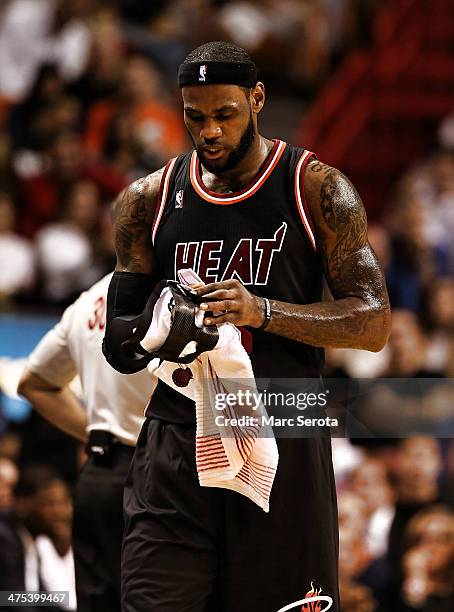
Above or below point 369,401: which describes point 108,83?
above

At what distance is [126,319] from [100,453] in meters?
1.17

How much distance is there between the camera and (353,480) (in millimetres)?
5559

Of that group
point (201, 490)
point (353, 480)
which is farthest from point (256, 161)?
point (353, 480)

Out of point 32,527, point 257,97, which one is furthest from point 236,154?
point 32,527

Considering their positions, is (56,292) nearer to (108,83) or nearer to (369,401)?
(108,83)

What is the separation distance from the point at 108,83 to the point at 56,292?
232 centimetres

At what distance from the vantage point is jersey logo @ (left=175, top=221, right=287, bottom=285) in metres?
3.66

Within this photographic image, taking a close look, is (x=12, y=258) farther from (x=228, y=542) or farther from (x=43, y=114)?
(x=228, y=542)

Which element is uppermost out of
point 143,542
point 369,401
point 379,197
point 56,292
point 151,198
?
point 379,197

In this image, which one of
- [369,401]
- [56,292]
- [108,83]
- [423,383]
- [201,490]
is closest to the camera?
[201,490]

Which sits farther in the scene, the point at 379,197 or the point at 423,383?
the point at 379,197

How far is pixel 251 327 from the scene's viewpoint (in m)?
3.66

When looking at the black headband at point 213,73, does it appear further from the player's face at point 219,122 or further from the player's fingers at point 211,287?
the player's fingers at point 211,287

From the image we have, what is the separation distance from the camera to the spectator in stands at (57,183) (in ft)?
29.2
